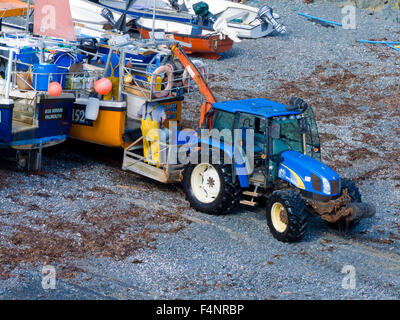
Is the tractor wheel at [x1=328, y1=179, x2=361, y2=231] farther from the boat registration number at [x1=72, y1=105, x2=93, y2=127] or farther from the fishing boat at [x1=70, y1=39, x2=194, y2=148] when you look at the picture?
the boat registration number at [x1=72, y1=105, x2=93, y2=127]

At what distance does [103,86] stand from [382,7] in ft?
64.3

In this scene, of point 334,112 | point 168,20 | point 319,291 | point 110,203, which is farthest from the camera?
point 168,20

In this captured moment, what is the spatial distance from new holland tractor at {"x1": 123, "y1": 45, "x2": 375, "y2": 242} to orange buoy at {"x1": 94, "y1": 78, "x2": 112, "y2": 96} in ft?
6.06

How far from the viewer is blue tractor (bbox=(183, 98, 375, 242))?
10.1 meters

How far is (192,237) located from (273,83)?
11125 millimetres

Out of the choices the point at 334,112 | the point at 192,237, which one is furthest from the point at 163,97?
the point at 334,112

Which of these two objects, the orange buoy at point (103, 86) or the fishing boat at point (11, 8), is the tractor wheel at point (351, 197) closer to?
the orange buoy at point (103, 86)

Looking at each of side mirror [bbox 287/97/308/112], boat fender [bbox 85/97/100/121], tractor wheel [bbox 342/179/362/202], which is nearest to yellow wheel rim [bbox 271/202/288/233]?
tractor wheel [bbox 342/179/362/202]

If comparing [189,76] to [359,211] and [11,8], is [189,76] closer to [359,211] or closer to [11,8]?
[359,211]

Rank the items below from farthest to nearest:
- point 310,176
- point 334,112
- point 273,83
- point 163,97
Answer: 1. point 273,83
2. point 334,112
3. point 163,97
4. point 310,176

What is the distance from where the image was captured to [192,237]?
10.3m

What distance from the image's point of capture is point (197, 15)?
80.0ft

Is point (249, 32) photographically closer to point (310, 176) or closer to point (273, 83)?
point (273, 83)

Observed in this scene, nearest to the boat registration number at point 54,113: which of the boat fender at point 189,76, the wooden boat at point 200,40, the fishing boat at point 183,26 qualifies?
the boat fender at point 189,76
